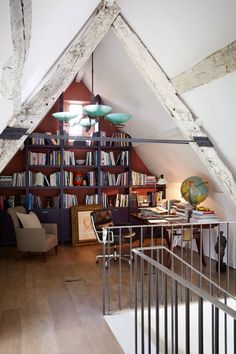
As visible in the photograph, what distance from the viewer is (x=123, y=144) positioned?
6.93 m

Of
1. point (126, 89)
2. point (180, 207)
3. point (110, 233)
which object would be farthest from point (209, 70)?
point (180, 207)

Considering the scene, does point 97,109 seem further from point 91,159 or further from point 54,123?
point 54,123

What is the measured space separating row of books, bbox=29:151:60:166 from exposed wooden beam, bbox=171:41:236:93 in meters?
3.48

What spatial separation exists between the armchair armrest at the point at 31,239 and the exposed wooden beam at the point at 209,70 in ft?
10.4

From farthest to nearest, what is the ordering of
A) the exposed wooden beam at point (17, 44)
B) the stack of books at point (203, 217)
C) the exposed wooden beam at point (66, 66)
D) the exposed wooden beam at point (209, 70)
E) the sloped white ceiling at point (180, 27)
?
the stack of books at point (203, 217)
the exposed wooden beam at point (66, 66)
the exposed wooden beam at point (209, 70)
the sloped white ceiling at point (180, 27)
the exposed wooden beam at point (17, 44)

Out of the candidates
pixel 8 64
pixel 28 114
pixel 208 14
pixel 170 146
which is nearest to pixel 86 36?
pixel 28 114

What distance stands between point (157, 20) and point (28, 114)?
1.67 meters

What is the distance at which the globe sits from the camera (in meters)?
5.18

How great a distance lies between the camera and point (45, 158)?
255 inches

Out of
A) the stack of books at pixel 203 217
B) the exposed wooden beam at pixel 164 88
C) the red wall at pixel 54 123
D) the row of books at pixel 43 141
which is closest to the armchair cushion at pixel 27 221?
the red wall at pixel 54 123

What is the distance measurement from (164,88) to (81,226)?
3623mm

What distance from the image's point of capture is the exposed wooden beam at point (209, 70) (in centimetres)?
273

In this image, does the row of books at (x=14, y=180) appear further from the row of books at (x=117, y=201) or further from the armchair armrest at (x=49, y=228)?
the row of books at (x=117, y=201)

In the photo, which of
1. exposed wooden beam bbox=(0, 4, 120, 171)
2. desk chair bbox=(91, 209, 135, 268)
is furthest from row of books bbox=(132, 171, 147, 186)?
exposed wooden beam bbox=(0, 4, 120, 171)
